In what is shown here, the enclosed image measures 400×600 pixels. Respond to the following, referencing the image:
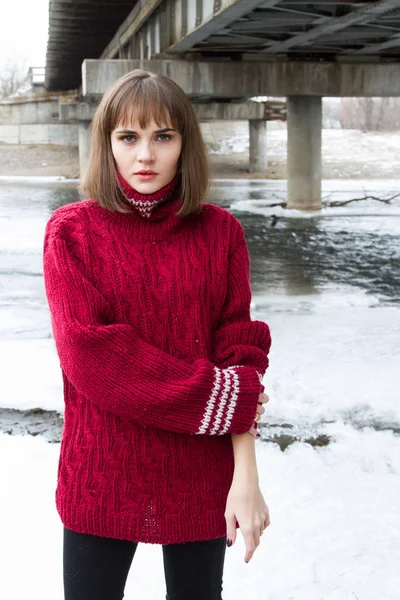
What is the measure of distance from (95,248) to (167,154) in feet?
1.06

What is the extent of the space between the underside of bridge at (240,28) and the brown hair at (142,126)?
9.60m

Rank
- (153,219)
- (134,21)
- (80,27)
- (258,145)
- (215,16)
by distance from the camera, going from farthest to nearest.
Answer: (258,145) < (80,27) < (134,21) < (215,16) < (153,219)

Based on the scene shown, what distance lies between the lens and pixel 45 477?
4.66 m

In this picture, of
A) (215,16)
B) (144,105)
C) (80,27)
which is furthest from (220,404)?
(80,27)

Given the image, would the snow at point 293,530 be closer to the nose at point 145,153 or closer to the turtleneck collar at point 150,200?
the turtleneck collar at point 150,200

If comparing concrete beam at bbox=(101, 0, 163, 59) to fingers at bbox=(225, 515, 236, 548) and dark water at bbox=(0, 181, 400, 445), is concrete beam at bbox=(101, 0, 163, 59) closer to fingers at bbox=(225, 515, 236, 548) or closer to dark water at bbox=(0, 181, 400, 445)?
dark water at bbox=(0, 181, 400, 445)

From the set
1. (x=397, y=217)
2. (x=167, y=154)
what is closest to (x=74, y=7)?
(x=397, y=217)

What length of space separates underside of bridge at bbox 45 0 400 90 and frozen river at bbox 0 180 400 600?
3790mm

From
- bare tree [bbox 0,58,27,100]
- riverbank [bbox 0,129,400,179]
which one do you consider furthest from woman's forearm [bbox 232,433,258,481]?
bare tree [bbox 0,58,27,100]

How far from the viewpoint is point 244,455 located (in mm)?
2215

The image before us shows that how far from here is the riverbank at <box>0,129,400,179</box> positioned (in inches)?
1591

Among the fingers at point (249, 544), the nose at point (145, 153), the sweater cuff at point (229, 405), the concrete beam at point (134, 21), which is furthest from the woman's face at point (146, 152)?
the concrete beam at point (134, 21)

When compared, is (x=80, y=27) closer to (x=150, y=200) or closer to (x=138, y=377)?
(x=150, y=200)

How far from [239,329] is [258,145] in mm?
40533
